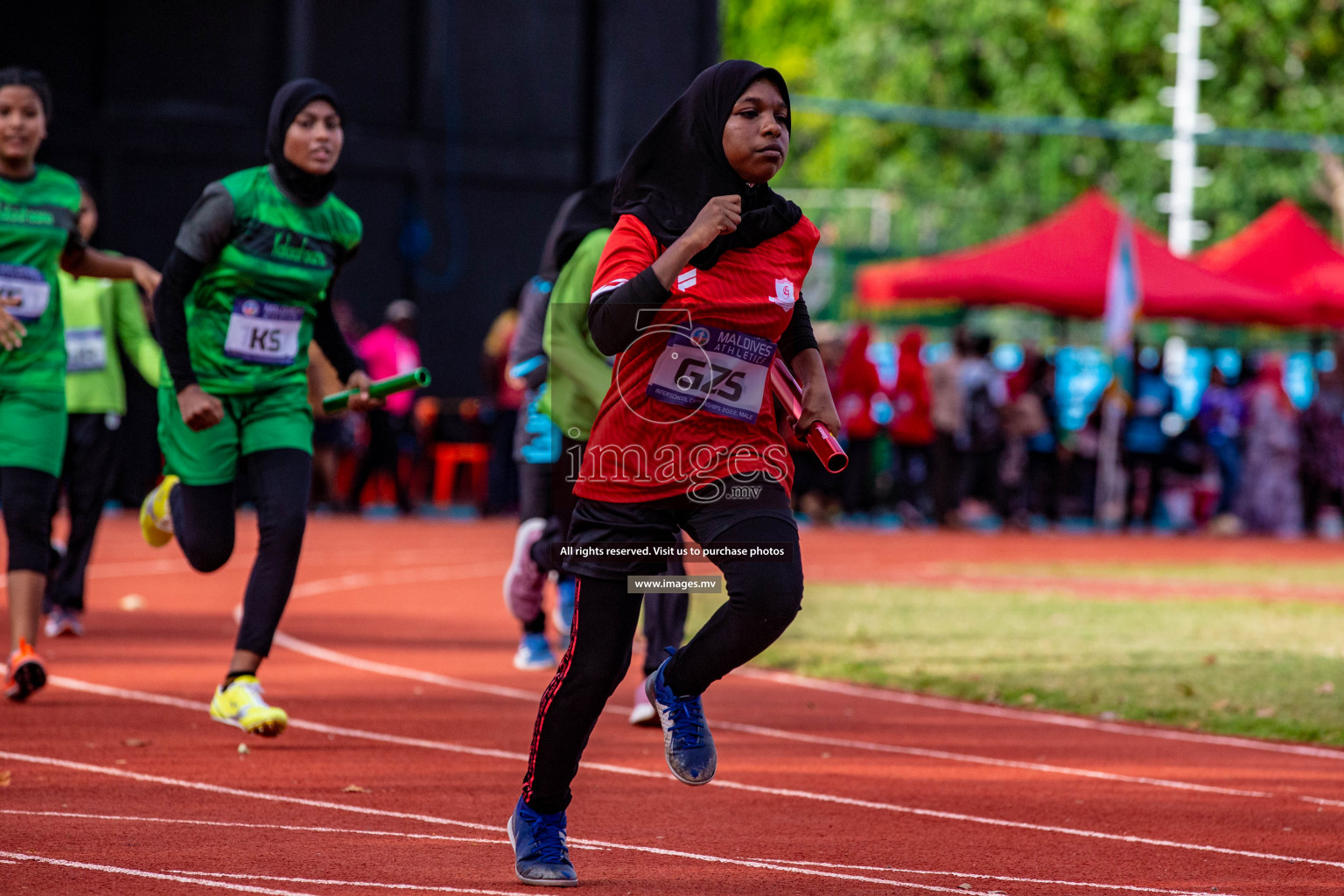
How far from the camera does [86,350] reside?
993cm

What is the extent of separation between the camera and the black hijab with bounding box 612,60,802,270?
4727 millimetres

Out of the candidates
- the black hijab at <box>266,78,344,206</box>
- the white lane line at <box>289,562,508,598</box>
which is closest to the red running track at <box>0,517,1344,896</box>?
the black hijab at <box>266,78,344,206</box>

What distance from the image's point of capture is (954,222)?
29984 mm

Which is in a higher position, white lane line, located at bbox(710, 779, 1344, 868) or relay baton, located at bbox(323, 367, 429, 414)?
relay baton, located at bbox(323, 367, 429, 414)

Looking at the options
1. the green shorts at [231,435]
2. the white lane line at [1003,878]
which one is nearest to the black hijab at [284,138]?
the green shorts at [231,435]

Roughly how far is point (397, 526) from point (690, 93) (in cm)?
1469

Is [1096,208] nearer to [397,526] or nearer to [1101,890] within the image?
[397,526]

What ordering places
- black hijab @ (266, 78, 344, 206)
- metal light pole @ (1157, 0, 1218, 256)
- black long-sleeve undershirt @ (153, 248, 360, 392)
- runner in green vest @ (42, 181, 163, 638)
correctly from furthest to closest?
metal light pole @ (1157, 0, 1218, 256) → runner in green vest @ (42, 181, 163, 638) → black hijab @ (266, 78, 344, 206) → black long-sleeve undershirt @ (153, 248, 360, 392)

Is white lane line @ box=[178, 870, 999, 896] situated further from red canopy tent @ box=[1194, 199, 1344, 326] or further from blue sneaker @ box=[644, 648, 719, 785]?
red canopy tent @ box=[1194, 199, 1344, 326]

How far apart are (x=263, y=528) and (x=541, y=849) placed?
103 inches

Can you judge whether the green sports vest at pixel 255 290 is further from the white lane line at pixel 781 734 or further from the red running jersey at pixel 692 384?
the red running jersey at pixel 692 384

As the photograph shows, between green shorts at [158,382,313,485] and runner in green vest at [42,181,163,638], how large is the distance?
2585 mm

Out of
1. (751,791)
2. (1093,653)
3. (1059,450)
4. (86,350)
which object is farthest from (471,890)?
(1059,450)

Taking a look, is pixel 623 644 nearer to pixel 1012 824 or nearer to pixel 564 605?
pixel 1012 824
